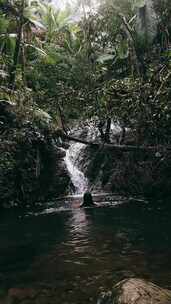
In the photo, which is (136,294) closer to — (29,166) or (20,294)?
(20,294)

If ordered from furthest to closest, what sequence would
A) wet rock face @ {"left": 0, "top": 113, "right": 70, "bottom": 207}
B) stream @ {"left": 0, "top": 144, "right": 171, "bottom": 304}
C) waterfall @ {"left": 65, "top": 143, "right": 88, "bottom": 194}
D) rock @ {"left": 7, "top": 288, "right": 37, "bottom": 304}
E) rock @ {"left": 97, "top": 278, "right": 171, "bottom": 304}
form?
waterfall @ {"left": 65, "top": 143, "right": 88, "bottom": 194}, wet rock face @ {"left": 0, "top": 113, "right": 70, "bottom": 207}, stream @ {"left": 0, "top": 144, "right": 171, "bottom": 304}, rock @ {"left": 7, "top": 288, "right": 37, "bottom": 304}, rock @ {"left": 97, "top": 278, "right": 171, "bottom": 304}

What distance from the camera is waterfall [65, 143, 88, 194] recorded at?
23812mm

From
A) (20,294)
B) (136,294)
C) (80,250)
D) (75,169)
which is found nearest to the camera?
(136,294)

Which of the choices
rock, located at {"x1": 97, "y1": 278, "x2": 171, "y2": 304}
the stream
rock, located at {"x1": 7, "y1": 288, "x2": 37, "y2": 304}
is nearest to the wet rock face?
the stream

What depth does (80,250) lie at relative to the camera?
35.1 ft

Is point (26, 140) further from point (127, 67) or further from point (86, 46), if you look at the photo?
point (127, 67)

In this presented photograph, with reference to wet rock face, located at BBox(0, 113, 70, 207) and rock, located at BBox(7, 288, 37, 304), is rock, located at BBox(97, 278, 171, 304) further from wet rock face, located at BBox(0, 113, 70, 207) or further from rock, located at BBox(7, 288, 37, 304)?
wet rock face, located at BBox(0, 113, 70, 207)

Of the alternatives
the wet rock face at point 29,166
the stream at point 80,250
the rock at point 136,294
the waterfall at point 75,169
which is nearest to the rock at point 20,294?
the stream at point 80,250

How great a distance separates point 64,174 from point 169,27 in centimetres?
1168

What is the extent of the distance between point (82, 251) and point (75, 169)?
48.2ft

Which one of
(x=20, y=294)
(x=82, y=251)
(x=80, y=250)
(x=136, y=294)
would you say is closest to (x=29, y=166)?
(x=80, y=250)

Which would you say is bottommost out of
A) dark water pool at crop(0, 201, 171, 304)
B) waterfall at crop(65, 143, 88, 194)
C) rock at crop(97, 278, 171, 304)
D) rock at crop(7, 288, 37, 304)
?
rock at crop(7, 288, 37, 304)

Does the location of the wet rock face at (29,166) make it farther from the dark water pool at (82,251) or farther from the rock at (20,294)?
the rock at (20,294)

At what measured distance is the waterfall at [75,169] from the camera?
938 inches
